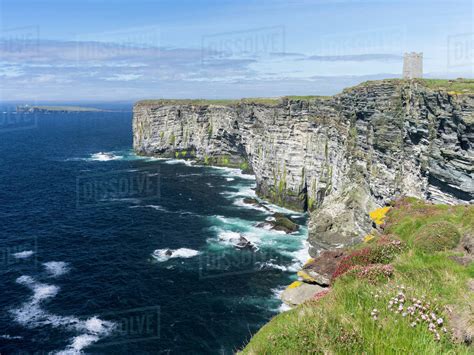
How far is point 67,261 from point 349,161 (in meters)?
48.0

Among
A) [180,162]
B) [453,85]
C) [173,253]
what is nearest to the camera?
[453,85]

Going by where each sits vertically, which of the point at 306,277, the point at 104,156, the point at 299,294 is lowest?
the point at 299,294

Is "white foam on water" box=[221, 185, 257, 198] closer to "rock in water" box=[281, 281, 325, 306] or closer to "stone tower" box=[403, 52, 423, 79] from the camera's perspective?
"stone tower" box=[403, 52, 423, 79]

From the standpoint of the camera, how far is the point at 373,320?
34.8 ft

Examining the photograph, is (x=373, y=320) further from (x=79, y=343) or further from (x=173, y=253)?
(x=173, y=253)

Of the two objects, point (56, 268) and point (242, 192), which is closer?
point (56, 268)

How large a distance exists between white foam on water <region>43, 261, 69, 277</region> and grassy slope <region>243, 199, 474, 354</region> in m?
44.7

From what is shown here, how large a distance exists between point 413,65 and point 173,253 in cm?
4436

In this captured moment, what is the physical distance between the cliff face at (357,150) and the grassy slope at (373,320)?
28977 millimetres

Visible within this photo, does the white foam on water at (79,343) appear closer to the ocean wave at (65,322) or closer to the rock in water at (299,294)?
the ocean wave at (65,322)

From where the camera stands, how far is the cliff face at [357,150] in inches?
1597

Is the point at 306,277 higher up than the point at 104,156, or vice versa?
the point at 104,156

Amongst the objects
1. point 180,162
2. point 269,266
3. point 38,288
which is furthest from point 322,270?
point 180,162

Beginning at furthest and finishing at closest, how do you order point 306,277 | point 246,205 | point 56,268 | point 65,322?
point 246,205, point 56,268, point 65,322, point 306,277
